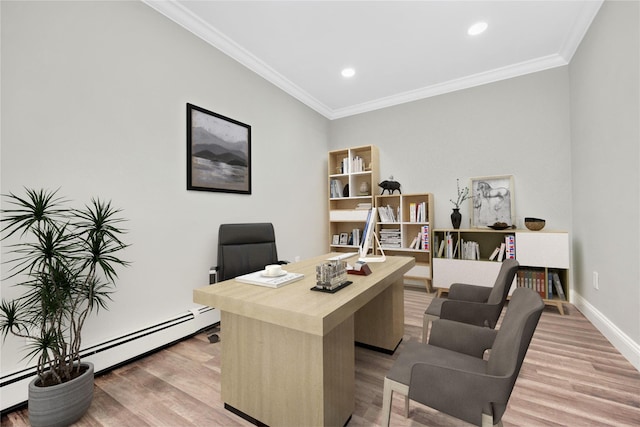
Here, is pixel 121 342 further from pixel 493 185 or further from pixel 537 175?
pixel 537 175

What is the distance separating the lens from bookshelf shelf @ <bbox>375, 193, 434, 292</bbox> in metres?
3.62

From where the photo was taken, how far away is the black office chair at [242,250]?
2.37m

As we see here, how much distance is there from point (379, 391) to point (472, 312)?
75cm

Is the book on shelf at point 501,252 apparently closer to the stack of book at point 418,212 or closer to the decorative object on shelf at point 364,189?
the stack of book at point 418,212

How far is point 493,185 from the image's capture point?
3447 mm

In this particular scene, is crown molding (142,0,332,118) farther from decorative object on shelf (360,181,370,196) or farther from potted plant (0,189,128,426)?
potted plant (0,189,128,426)

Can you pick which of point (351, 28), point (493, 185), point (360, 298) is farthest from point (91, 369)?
point (493, 185)

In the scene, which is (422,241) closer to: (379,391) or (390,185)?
(390,185)

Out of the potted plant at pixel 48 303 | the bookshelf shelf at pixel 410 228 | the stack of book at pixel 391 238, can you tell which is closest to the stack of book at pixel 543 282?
the bookshelf shelf at pixel 410 228

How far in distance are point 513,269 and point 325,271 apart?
1174 mm

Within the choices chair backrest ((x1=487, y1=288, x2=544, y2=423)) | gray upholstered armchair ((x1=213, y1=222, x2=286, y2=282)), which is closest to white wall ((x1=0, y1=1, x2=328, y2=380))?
gray upholstered armchair ((x1=213, y1=222, x2=286, y2=282))

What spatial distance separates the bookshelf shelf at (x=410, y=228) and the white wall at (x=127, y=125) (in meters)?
1.99

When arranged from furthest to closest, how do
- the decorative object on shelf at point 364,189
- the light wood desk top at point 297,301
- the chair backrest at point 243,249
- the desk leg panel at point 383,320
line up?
the decorative object on shelf at point 364,189 → the chair backrest at point 243,249 → the desk leg panel at point 383,320 → the light wood desk top at point 297,301

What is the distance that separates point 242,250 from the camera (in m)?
2.51
